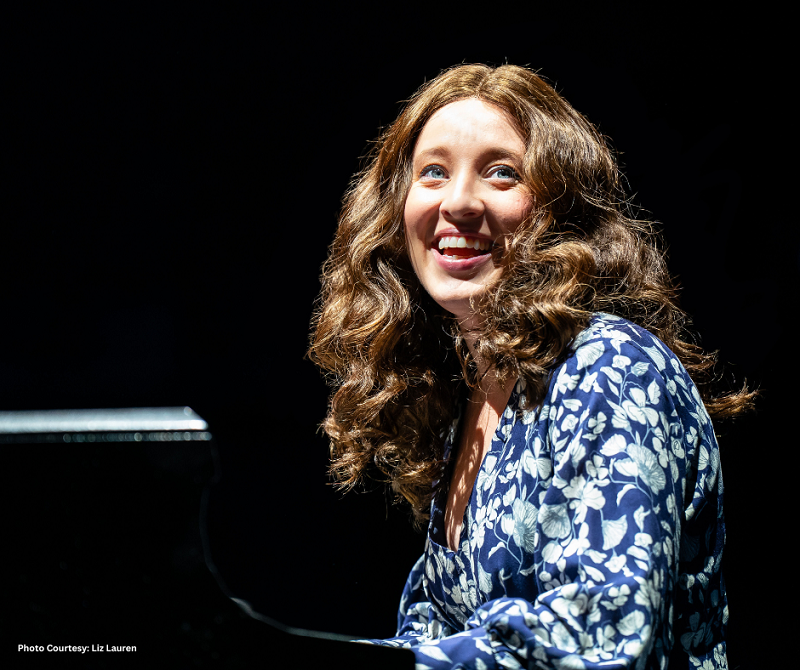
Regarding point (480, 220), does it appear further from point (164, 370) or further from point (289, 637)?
point (164, 370)

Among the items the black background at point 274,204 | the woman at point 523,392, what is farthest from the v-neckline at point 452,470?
the black background at point 274,204

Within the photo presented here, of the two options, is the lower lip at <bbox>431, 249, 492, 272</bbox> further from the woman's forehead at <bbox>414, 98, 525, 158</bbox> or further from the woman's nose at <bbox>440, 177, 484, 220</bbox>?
the woman's forehead at <bbox>414, 98, 525, 158</bbox>

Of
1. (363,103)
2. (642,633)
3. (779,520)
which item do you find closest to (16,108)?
(363,103)

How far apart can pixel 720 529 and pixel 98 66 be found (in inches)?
71.8

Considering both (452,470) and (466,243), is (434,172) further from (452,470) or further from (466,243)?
(452,470)

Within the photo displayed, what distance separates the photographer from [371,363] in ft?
5.37

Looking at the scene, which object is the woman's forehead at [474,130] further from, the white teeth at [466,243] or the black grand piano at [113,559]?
the black grand piano at [113,559]

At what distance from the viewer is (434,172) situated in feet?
4.77

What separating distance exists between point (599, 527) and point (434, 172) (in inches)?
30.2

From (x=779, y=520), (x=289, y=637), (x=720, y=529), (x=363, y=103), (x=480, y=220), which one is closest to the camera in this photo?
(x=289, y=637)

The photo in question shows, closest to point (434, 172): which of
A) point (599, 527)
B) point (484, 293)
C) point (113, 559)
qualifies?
point (484, 293)

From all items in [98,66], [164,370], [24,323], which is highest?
[98,66]

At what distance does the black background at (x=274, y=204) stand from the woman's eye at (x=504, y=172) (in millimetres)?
701

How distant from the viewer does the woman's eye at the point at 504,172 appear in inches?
55.0
